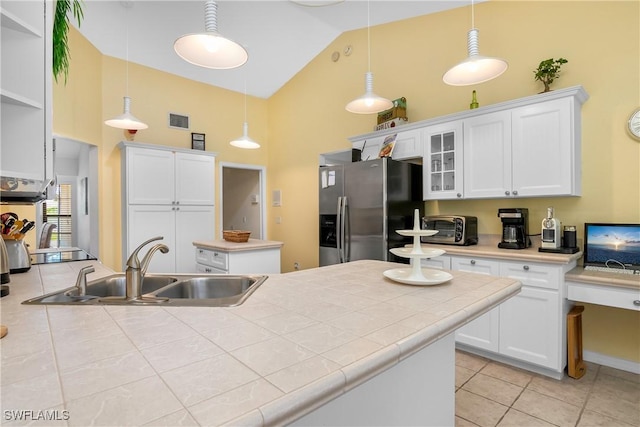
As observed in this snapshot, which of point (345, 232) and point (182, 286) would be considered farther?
point (345, 232)

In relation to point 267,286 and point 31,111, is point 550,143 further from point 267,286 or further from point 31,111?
point 31,111

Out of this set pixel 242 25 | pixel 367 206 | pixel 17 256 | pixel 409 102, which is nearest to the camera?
pixel 17 256

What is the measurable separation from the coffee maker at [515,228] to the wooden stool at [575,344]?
61 centimetres

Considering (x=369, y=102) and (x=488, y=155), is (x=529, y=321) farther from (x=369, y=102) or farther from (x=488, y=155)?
(x=369, y=102)

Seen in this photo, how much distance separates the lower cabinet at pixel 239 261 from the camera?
9.71 ft

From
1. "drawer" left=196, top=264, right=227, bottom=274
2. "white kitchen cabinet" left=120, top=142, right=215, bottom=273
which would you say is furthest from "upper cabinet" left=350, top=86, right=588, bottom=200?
"white kitchen cabinet" left=120, top=142, right=215, bottom=273

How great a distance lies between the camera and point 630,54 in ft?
7.93

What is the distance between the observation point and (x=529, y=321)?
7.77 feet

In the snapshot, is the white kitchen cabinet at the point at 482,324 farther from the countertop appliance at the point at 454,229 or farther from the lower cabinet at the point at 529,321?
the countertop appliance at the point at 454,229

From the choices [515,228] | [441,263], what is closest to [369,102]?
[441,263]

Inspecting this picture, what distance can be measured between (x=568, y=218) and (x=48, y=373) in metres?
3.38

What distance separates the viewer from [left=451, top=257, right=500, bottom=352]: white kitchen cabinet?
2521mm

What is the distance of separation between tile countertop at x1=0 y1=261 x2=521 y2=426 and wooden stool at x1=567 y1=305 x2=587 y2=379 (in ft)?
5.01

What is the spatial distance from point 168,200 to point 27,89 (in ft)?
10.2
